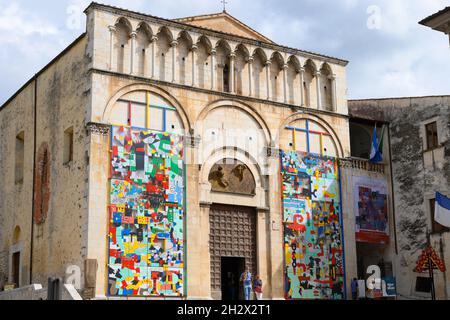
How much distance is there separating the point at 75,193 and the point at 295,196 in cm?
765

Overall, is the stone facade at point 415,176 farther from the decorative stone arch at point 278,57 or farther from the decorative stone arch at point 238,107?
the decorative stone arch at point 238,107

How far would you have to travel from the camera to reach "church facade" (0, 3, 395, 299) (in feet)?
72.9

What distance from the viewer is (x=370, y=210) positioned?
27281mm

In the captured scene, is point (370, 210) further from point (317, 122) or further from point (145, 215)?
point (145, 215)

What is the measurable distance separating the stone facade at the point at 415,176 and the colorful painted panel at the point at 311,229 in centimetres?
268

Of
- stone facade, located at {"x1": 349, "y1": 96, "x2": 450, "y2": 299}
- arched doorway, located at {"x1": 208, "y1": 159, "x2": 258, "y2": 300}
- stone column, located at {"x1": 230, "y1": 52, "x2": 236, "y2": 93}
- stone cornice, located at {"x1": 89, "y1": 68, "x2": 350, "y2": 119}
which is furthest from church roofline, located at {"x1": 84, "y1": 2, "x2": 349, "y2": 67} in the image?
arched doorway, located at {"x1": 208, "y1": 159, "x2": 258, "y2": 300}

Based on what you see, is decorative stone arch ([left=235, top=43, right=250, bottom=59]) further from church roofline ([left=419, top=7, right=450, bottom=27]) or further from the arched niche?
church roofline ([left=419, top=7, right=450, bottom=27])

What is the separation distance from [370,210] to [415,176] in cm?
205

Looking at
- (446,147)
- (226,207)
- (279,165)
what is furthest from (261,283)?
(446,147)

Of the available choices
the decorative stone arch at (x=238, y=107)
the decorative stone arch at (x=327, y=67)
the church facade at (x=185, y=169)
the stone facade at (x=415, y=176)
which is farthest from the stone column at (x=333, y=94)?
the decorative stone arch at (x=238, y=107)

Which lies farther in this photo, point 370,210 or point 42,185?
point 370,210

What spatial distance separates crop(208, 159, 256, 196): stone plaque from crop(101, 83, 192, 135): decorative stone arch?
1648 millimetres

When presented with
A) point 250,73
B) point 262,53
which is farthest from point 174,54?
point 262,53

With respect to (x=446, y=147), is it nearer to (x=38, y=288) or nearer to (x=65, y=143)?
(x=65, y=143)
